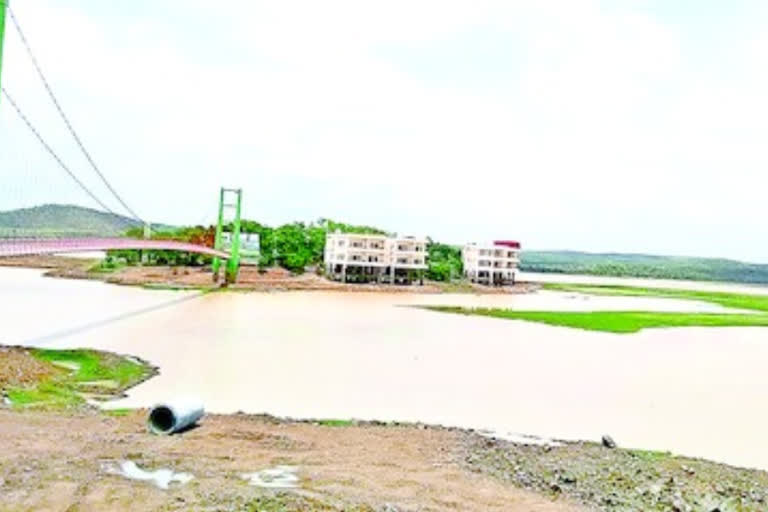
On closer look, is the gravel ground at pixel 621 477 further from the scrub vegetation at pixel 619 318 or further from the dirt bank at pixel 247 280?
the dirt bank at pixel 247 280

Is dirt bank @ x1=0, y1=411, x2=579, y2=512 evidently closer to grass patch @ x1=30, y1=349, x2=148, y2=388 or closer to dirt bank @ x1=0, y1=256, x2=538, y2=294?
grass patch @ x1=30, y1=349, x2=148, y2=388

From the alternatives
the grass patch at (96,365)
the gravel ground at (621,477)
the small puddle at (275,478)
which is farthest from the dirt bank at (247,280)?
the small puddle at (275,478)

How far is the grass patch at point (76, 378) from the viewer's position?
990 centimetres

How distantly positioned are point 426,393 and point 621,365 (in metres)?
6.46

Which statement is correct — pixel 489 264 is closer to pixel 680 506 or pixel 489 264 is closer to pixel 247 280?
pixel 247 280

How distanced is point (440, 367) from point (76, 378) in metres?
6.71

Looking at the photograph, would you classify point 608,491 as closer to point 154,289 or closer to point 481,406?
point 481,406

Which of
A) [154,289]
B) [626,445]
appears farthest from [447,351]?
[154,289]

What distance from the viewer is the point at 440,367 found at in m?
15.6

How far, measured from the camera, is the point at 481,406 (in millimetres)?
11836

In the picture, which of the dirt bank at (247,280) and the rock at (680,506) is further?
the dirt bank at (247,280)

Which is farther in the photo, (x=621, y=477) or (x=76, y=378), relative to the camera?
(x=76, y=378)

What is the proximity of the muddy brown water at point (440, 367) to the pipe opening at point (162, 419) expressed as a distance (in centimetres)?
245

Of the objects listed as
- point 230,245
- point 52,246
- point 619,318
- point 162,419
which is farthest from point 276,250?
point 162,419
